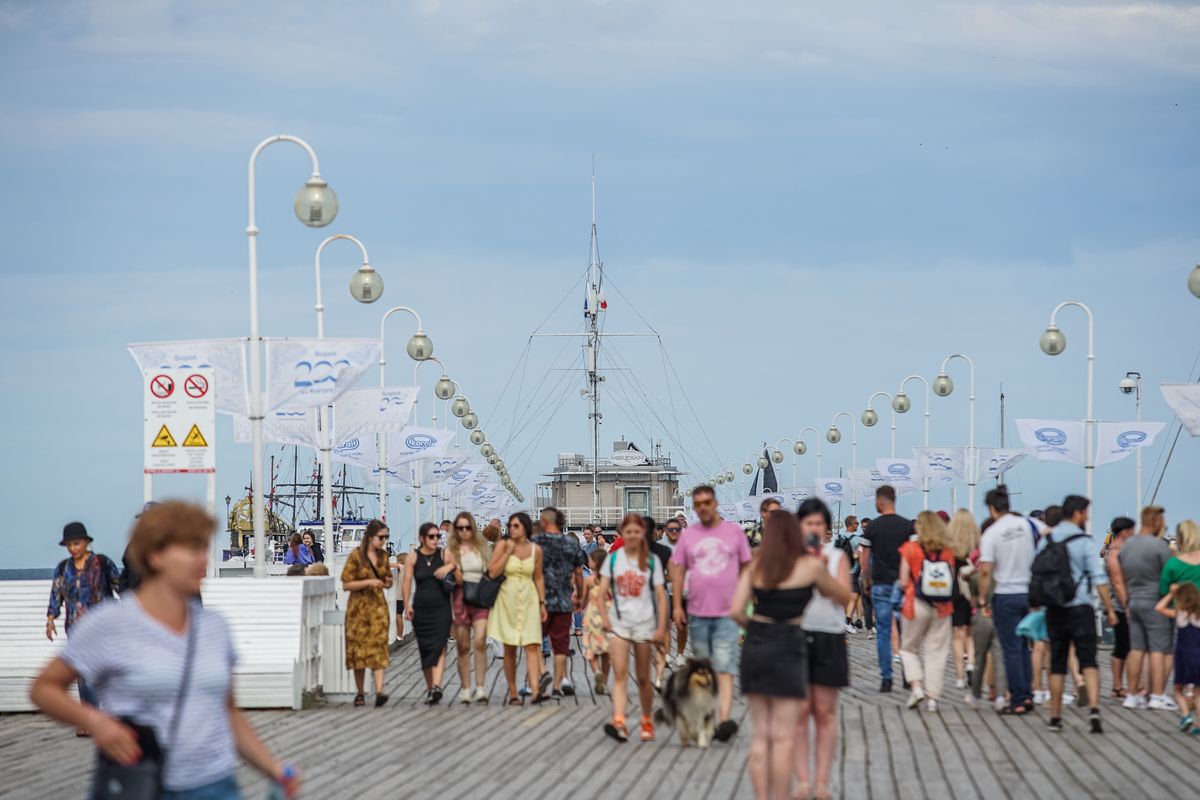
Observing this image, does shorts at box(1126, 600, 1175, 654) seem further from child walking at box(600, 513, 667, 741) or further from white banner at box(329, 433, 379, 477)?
white banner at box(329, 433, 379, 477)

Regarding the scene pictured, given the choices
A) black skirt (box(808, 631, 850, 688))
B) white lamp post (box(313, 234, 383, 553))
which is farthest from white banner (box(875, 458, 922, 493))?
black skirt (box(808, 631, 850, 688))

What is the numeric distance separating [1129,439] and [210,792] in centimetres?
2356

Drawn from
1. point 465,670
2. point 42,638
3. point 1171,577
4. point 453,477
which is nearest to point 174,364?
point 42,638

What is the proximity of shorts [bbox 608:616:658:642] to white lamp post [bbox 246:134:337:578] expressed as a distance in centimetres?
508

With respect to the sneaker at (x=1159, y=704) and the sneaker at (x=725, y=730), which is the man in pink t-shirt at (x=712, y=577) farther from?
the sneaker at (x=1159, y=704)

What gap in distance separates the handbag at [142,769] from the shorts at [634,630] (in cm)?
849

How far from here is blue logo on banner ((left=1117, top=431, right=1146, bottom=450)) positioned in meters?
27.1

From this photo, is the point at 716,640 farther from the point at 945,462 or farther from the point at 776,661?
the point at 945,462

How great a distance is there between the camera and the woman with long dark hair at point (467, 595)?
17.2 meters

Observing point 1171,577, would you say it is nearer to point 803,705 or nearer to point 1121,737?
point 1121,737

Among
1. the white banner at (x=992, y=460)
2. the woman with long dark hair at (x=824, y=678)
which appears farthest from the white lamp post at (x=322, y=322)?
the white banner at (x=992, y=460)

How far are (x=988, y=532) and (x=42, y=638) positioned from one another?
8741mm

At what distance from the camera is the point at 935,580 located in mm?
15375

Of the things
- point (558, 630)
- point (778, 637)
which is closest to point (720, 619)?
point (778, 637)
